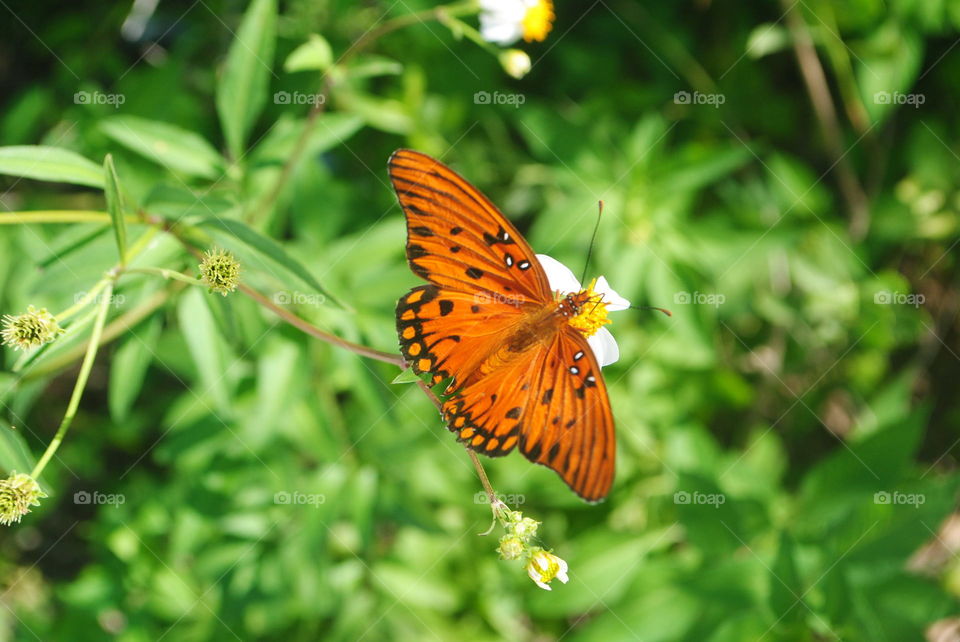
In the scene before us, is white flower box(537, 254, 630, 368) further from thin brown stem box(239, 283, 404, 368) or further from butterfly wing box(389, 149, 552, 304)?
thin brown stem box(239, 283, 404, 368)

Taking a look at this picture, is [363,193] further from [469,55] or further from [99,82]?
[99,82]

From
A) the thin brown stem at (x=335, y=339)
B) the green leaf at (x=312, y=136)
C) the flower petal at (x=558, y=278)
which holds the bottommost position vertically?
the flower petal at (x=558, y=278)

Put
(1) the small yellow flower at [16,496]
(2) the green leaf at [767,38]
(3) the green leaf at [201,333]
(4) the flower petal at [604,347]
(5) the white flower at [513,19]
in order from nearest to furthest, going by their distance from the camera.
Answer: (1) the small yellow flower at [16,496]
(4) the flower petal at [604,347]
(3) the green leaf at [201,333]
(5) the white flower at [513,19]
(2) the green leaf at [767,38]

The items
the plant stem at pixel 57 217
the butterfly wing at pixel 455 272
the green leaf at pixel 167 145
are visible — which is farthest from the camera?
the green leaf at pixel 167 145

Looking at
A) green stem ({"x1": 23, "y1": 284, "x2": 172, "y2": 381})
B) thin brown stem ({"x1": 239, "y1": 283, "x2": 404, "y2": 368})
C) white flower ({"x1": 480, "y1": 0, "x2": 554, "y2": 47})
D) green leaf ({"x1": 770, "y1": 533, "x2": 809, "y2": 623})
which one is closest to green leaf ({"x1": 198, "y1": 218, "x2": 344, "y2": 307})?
thin brown stem ({"x1": 239, "y1": 283, "x2": 404, "y2": 368})

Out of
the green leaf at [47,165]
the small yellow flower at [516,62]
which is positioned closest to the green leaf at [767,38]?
the small yellow flower at [516,62]

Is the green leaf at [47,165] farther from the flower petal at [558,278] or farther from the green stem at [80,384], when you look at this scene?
the flower petal at [558,278]
